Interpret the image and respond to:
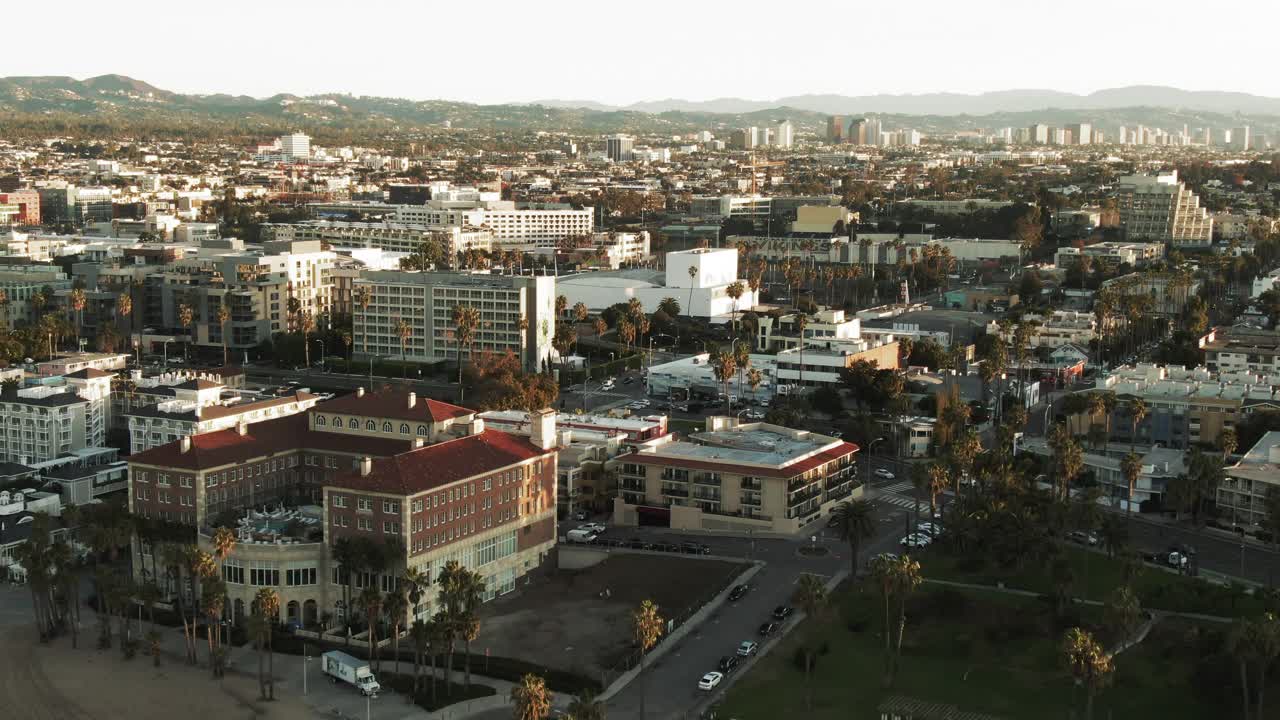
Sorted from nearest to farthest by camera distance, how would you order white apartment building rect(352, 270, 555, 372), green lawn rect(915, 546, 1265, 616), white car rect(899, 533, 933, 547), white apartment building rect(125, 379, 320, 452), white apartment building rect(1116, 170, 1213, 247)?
1. green lawn rect(915, 546, 1265, 616)
2. white car rect(899, 533, 933, 547)
3. white apartment building rect(125, 379, 320, 452)
4. white apartment building rect(352, 270, 555, 372)
5. white apartment building rect(1116, 170, 1213, 247)

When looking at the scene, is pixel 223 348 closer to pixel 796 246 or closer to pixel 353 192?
pixel 796 246

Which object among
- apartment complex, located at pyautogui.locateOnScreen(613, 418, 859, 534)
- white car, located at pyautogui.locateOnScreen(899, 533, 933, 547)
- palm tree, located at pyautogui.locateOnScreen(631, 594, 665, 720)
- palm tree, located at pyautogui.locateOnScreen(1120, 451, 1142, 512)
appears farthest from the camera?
apartment complex, located at pyautogui.locateOnScreen(613, 418, 859, 534)

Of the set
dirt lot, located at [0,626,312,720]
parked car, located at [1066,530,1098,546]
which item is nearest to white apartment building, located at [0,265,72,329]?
dirt lot, located at [0,626,312,720]

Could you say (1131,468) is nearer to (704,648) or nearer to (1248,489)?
(1248,489)

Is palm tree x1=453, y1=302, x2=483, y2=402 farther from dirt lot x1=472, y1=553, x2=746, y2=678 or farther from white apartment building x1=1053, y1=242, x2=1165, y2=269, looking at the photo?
white apartment building x1=1053, y1=242, x2=1165, y2=269

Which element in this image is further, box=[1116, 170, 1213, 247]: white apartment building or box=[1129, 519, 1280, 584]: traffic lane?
box=[1116, 170, 1213, 247]: white apartment building

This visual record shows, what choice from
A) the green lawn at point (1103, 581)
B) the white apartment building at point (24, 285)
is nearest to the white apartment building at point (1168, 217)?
the white apartment building at point (24, 285)

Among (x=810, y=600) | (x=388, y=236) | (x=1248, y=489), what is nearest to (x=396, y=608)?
(x=810, y=600)
